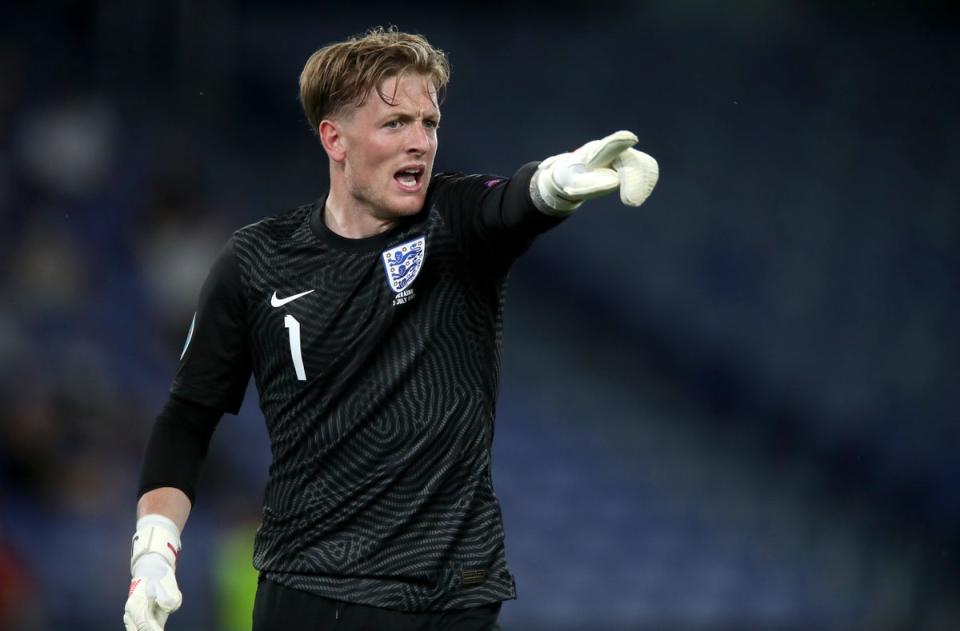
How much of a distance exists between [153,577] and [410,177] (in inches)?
42.4

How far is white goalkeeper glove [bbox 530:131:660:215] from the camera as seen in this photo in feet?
9.11

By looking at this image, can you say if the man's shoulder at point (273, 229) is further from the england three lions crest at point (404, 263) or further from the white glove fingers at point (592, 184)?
the white glove fingers at point (592, 184)

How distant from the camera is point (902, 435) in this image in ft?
27.9

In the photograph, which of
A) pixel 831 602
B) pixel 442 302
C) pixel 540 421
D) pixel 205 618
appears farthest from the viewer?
pixel 540 421

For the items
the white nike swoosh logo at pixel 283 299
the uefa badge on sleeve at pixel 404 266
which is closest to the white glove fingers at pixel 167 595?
the white nike swoosh logo at pixel 283 299

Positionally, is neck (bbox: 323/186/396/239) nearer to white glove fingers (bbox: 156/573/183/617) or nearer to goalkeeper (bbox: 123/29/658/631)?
goalkeeper (bbox: 123/29/658/631)

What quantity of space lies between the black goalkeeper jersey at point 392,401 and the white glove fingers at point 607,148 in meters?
0.20

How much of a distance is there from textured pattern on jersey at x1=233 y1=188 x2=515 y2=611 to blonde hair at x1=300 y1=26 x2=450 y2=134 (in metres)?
0.34

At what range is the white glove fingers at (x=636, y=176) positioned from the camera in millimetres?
2762

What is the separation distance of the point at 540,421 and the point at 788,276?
1779 mm

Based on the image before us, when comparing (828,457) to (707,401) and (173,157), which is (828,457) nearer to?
(707,401)

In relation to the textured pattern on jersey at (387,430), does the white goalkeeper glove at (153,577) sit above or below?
below

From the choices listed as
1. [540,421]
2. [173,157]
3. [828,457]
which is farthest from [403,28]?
[828,457]

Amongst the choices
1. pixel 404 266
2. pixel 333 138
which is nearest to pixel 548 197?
pixel 404 266
